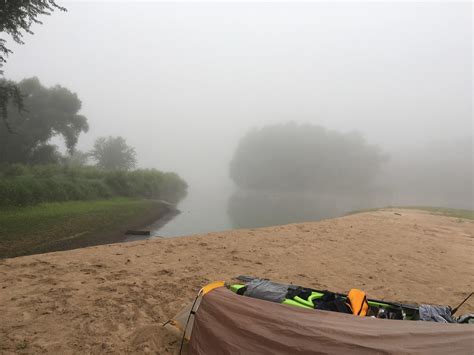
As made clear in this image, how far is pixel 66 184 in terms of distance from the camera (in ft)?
62.0

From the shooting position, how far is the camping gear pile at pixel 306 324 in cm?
304

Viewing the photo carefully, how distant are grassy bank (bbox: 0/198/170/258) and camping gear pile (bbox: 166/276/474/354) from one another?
7.72 m

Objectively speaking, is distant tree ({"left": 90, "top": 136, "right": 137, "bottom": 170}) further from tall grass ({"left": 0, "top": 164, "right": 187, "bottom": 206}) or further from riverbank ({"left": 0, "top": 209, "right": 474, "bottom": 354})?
riverbank ({"left": 0, "top": 209, "right": 474, "bottom": 354})

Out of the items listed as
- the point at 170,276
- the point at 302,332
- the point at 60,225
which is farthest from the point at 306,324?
the point at 60,225

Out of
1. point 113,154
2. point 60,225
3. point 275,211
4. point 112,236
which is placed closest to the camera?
point 60,225

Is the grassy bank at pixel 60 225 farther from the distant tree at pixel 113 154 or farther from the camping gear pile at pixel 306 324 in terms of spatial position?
the distant tree at pixel 113 154

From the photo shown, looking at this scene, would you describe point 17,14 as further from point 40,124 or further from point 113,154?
point 113,154

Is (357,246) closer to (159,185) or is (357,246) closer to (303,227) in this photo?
(303,227)

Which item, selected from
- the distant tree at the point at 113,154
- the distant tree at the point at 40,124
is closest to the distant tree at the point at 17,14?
the distant tree at the point at 40,124

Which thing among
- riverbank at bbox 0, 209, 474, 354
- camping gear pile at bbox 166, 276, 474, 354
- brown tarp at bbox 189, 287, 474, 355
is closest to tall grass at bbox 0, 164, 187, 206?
riverbank at bbox 0, 209, 474, 354

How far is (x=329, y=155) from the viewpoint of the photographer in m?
97.9

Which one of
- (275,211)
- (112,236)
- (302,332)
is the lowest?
(275,211)

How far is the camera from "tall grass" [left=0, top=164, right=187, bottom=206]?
14714 mm

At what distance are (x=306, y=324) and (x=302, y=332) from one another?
110mm
